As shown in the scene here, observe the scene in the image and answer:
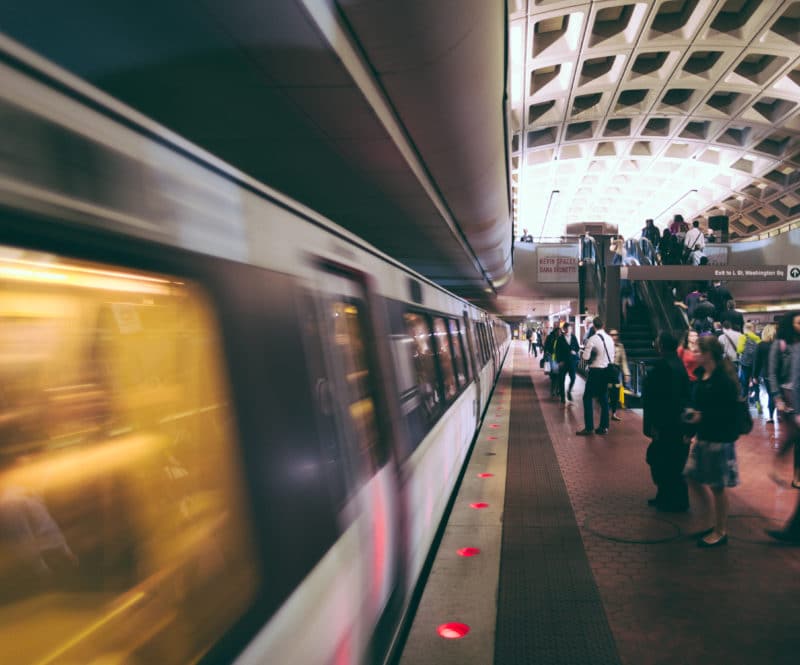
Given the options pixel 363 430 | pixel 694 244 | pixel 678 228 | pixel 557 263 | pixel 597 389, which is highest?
pixel 557 263

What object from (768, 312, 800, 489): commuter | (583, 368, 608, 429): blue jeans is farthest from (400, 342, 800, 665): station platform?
(583, 368, 608, 429): blue jeans

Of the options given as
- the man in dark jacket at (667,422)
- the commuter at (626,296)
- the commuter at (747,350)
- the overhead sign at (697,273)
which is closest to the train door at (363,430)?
the man in dark jacket at (667,422)

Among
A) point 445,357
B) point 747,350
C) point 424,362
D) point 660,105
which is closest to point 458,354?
point 445,357

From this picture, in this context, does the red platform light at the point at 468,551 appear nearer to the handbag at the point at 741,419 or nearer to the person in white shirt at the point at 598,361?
the handbag at the point at 741,419

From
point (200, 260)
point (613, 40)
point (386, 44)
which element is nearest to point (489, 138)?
point (386, 44)

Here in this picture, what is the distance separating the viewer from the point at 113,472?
127 cm

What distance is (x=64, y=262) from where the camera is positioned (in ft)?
3.47

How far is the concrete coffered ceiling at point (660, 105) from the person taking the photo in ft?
70.3

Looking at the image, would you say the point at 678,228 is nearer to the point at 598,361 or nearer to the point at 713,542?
the point at 598,361

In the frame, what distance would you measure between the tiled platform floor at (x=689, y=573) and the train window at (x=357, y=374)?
5.46 feet

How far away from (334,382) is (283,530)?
0.78 meters

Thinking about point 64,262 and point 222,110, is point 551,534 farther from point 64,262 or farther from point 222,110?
point 222,110

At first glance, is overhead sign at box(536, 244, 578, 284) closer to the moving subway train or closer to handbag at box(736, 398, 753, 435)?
handbag at box(736, 398, 753, 435)

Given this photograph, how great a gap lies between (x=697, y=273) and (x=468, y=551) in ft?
34.9
